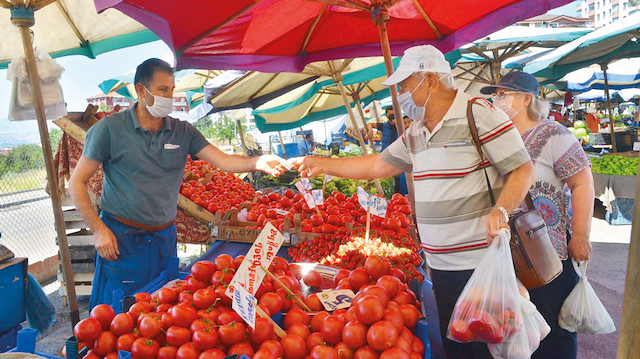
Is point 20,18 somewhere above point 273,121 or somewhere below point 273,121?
above

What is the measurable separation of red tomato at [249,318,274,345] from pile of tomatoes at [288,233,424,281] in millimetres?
1142

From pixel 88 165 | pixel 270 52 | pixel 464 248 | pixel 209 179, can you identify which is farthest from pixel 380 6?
pixel 209 179

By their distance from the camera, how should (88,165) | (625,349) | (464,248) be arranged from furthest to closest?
(88,165) → (464,248) → (625,349)

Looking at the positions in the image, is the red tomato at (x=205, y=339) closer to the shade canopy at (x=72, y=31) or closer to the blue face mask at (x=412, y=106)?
the blue face mask at (x=412, y=106)

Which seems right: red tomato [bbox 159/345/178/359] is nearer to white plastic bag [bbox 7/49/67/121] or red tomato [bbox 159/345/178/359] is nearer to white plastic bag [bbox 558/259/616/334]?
white plastic bag [bbox 7/49/67/121]

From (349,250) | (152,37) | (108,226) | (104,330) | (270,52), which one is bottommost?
(349,250)

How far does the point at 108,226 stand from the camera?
9.33 feet

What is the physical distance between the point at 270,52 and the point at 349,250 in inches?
73.7

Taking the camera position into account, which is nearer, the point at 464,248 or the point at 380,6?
the point at 464,248

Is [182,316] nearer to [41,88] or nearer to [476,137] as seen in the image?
[476,137]

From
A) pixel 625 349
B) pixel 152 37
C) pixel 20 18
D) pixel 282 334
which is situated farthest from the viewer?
pixel 152 37

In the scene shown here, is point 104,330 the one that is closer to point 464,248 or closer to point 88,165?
point 88,165

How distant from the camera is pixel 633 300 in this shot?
0.96 m

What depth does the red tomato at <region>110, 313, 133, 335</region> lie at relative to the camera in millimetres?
1705
